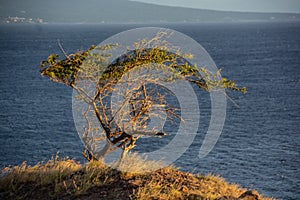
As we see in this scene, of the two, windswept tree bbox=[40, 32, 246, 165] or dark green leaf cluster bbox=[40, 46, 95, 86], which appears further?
windswept tree bbox=[40, 32, 246, 165]

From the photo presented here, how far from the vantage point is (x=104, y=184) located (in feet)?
37.0

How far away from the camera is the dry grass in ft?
35.1

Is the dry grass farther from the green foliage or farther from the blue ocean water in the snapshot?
the blue ocean water

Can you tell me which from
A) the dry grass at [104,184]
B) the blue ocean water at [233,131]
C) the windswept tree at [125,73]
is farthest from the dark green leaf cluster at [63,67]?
the blue ocean water at [233,131]

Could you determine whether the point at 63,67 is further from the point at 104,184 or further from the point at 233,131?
the point at 233,131

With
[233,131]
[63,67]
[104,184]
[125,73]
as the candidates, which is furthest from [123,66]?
[233,131]

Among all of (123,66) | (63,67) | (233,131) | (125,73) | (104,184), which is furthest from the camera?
(233,131)

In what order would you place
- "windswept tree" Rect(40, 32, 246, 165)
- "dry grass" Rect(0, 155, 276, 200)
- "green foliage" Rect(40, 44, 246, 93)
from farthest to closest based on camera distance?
"windswept tree" Rect(40, 32, 246, 165) < "green foliage" Rect(40, 44, 246, 93) < "dry grass" Rect(0, 155, 276, 200)

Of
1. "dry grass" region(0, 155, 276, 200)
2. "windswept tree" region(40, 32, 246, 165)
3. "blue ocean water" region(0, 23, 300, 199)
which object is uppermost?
"windswept tree" region(40, 32, 246, 165)

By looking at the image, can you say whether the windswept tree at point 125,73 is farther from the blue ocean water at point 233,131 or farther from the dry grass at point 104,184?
the blue ocean water at point 233,131

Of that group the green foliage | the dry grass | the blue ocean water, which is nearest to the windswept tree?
the green foliage

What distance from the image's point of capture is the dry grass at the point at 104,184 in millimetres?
10688

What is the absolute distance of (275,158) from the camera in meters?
47.3

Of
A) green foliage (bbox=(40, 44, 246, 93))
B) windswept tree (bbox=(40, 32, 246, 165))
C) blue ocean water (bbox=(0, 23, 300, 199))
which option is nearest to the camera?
green foliage (bbox=(40, 44, 246, 93))
